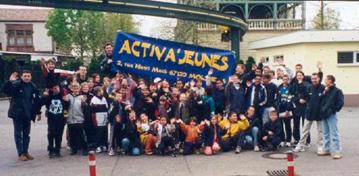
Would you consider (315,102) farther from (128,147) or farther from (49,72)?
(49,72)

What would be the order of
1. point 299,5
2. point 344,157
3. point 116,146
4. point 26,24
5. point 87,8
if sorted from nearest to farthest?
point 344,157 < point 116,146 < point 87,8 < point 299,5 < point 26,24

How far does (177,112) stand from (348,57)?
1473 centimetres

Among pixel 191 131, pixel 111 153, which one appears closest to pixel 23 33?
pixel 111 153

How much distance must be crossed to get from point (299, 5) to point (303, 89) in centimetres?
4089

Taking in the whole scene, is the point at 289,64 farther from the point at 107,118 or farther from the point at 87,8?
the point at 107,118

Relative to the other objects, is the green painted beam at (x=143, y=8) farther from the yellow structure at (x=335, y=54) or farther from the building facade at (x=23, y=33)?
the building facade at (x=23, y=33)

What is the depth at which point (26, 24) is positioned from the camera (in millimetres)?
68125

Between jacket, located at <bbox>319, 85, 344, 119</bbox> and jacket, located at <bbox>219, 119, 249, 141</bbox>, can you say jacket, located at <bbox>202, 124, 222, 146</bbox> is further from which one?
jacket, located at <bbox>319, 85, 344, 119</bbox>

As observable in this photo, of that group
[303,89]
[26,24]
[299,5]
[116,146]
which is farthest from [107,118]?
[26,24]

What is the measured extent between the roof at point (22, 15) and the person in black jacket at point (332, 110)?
6285cm

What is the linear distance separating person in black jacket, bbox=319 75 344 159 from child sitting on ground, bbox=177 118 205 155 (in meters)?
2.90

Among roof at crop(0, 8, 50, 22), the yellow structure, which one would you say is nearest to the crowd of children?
the yellow structure

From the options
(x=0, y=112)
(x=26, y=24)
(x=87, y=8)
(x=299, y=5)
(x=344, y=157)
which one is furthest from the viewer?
(x=26, y=24)

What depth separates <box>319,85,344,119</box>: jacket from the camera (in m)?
10.7
